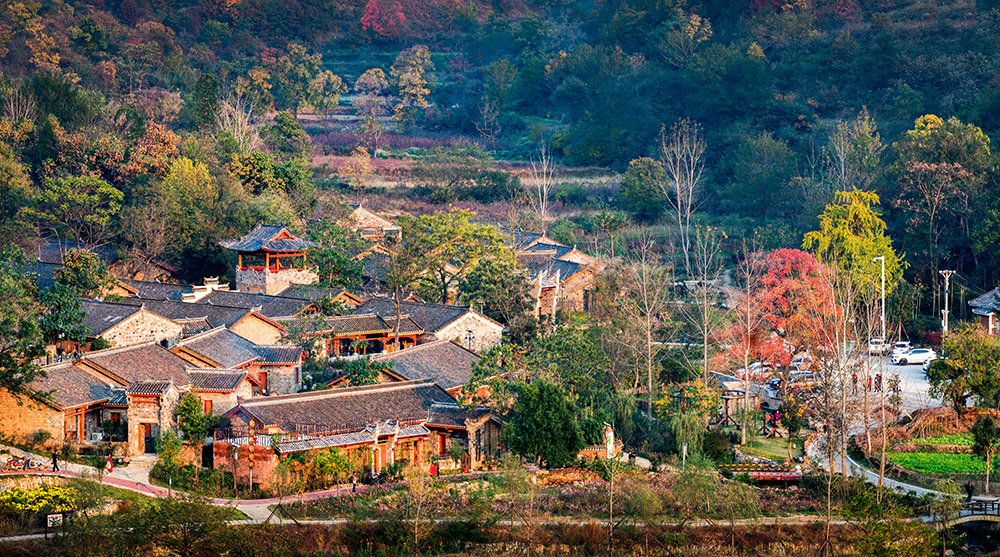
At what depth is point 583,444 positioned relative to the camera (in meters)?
30.7

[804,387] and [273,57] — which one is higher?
[273,57]

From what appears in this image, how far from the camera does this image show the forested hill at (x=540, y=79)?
60594 millimetres

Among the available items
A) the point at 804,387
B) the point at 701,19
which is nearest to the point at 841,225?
the point at 804,387

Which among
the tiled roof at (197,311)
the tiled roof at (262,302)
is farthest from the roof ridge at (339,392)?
the tiled roof at (262,302)

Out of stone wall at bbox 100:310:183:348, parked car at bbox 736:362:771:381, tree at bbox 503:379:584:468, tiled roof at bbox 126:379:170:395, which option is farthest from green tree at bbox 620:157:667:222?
tiled roof at bbox 126:379:170:395

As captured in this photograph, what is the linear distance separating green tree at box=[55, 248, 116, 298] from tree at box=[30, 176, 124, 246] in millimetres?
8234

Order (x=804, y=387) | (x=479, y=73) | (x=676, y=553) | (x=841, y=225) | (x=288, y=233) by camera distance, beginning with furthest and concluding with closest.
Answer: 1. (x=479, y=73)
2. (x=288, y=233)
3. (x=841, y=225)
4. (x=804, y=387)
5. (x=676, y=553)

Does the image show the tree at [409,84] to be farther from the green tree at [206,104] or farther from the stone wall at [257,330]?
the stone wall at [257,330]

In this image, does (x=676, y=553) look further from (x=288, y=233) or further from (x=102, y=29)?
(x=102, y=29)

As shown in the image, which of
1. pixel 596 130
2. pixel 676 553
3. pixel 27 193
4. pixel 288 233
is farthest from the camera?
pixel 596 130

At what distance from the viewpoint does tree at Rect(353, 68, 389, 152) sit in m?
89.6

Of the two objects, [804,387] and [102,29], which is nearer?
[804,387]

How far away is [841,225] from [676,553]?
23565mm

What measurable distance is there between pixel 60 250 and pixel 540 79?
173 ft
